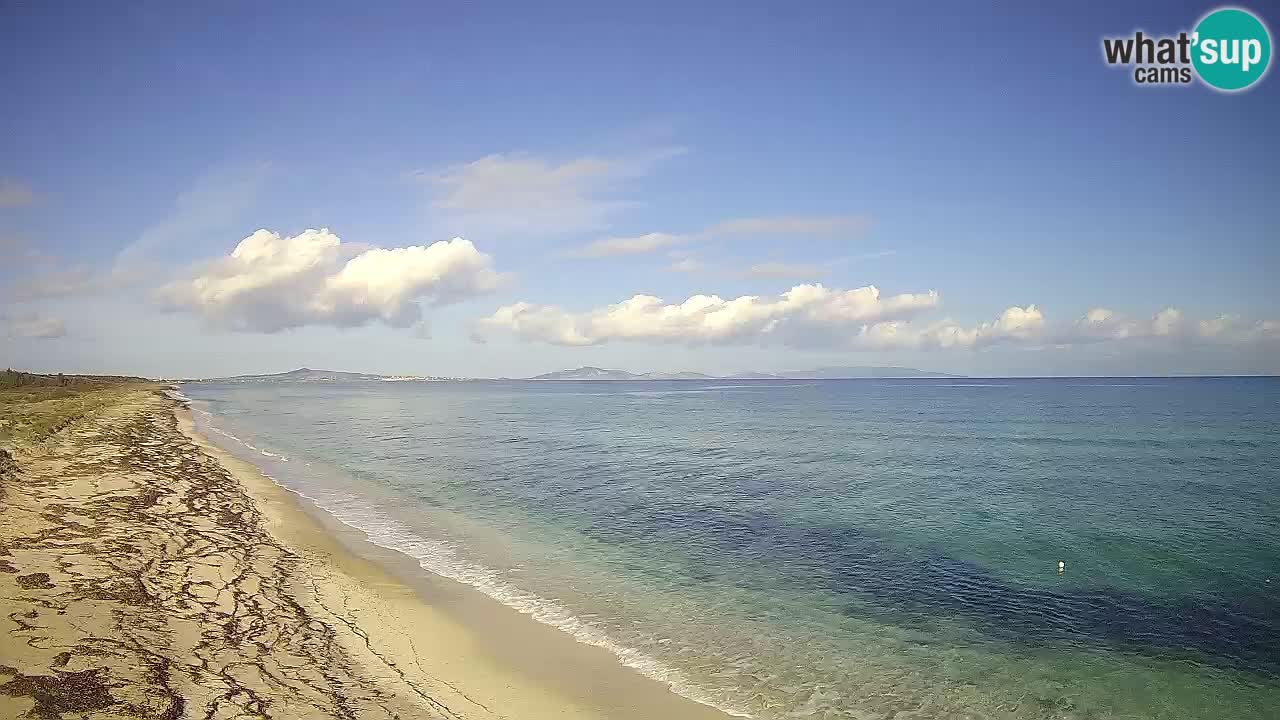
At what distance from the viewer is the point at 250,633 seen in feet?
37.3

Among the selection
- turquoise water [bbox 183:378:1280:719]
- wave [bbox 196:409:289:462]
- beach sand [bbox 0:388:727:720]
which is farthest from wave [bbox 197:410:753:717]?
wave [bbox 196:409:289:462]

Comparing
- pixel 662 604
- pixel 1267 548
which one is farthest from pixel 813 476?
pixel 662 604

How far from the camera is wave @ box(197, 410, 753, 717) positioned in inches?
439

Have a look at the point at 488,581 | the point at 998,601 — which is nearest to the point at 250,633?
the point at 488,581

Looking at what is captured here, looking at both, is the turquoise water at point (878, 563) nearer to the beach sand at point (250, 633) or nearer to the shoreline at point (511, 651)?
the shoreline at point (511, 651)

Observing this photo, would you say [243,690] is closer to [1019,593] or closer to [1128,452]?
[1019,593]

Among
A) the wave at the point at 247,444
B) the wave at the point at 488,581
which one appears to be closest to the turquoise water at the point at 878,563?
the wave at the point at 488,581

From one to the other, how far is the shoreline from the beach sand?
0.04 meters

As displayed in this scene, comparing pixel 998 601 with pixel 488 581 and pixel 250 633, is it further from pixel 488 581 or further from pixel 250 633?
pixel 250 633

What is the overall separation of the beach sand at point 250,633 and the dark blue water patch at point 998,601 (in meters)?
6.09

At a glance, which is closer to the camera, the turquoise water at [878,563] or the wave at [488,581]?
the wave at [488,581]

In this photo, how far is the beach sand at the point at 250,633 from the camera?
902cm

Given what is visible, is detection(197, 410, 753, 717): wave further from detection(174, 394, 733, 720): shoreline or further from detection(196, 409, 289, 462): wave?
detection(196, 409, 289, 462): wave

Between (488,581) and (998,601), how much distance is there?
1256 centimetres
